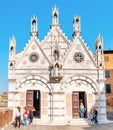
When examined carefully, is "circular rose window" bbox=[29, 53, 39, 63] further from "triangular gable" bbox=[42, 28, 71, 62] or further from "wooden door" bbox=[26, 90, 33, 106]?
"wooden door" bbox=[26, 90, 33, 106]

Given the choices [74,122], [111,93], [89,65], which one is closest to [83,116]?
[74,122]

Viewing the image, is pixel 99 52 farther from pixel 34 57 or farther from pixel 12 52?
pixel 12 52

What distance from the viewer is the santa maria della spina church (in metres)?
22.8

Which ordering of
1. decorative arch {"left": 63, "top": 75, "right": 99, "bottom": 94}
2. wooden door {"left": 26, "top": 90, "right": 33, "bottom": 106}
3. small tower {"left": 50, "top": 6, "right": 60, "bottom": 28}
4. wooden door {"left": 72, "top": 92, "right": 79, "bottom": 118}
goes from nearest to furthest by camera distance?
wooden door {"left": 26, "top": 90, "right": 33, "bottom": 106}, wooden door {"left": 72, "top": 92, "right": 79, "bottom": 118}, decorative arch {"left": 63, "top": 75, "right": 99, "bottom": 94}, small tower {"left": 50, "top": 6, "right": 60, "bottom": 28}

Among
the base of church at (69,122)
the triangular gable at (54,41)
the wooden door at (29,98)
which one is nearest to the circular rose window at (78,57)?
the triangular gable at (54,41)

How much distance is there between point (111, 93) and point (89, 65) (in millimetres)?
22243

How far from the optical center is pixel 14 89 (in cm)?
2288

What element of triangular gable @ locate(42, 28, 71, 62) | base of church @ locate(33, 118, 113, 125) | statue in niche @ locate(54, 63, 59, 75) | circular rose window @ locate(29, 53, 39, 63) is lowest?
base of church @ locate(33, 118, 113, 125)

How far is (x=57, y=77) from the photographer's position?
22.8 metres

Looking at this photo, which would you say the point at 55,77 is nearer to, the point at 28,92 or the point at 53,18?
the point at 28,92

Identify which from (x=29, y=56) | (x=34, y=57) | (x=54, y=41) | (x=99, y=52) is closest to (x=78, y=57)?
(x=99, y=52)

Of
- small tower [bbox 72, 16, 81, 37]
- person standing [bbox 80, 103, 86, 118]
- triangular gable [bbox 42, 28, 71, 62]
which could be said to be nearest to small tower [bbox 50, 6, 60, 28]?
triangular gable [bbox 42, 28, 71, 62]

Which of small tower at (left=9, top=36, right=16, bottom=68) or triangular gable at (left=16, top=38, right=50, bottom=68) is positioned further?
triangular gable at (left=16, top=38, right=50, bottom=68)

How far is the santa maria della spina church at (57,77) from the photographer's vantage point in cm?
2277
